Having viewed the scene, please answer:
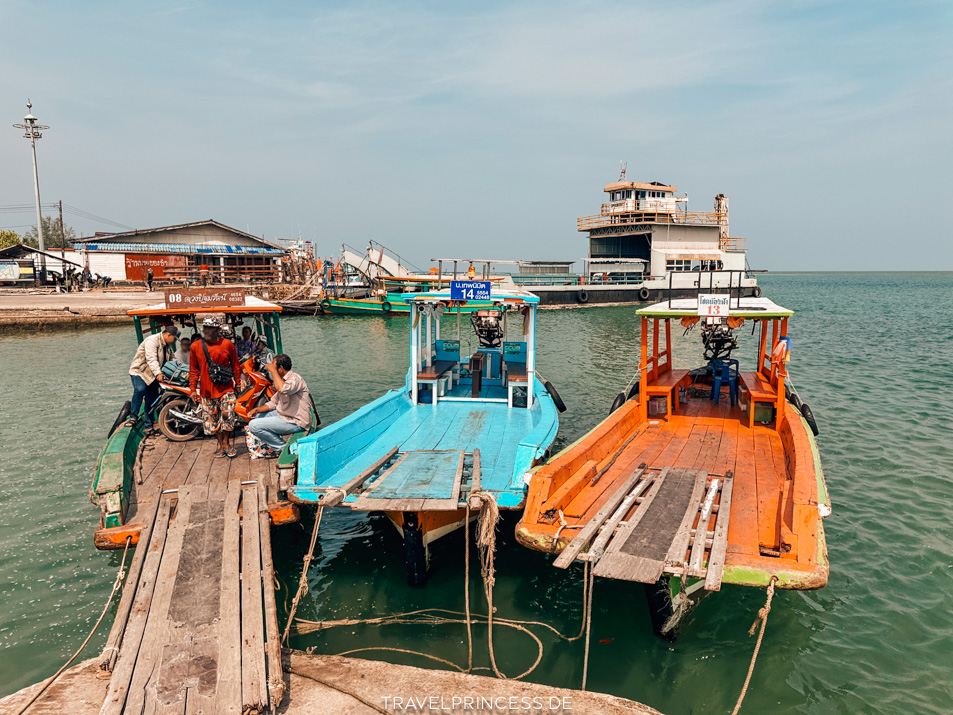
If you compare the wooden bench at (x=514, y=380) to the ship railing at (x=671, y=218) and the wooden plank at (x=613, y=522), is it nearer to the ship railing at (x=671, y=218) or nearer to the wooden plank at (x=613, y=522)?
the wooden plank at (x=613, y=522)

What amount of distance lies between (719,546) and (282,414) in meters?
5.80

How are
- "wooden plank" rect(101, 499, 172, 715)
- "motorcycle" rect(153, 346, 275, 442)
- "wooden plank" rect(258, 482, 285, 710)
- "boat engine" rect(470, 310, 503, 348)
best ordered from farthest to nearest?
"boat engine" rect(470, 310, 503, 348) → "motorcycle" rect(153, 346, 275, 442) → "wooden plank" rect(258, 482, 285, 710) → "wooden plank" rect(101, 499, 172, 715)

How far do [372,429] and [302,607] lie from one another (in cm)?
308

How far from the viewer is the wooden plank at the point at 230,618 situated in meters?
4.00

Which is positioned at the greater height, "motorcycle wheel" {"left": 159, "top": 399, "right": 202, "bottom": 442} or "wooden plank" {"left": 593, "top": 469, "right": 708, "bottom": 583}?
"motorcycle wheel" {"left": 159, "top": 399, "right": 202, "bottom": 442}

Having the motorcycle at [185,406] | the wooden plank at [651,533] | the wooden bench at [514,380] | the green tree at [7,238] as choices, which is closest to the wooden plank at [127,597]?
the motorcycle at [185,406]

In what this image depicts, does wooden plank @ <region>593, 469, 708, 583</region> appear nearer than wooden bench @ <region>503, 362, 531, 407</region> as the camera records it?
Yes

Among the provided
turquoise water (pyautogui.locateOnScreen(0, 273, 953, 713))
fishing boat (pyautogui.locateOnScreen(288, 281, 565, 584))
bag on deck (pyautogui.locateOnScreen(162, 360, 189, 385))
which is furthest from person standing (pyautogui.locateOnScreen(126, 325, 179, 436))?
fishing boat (pyautogui.locateOnScreen(288, 281, 565, 584))

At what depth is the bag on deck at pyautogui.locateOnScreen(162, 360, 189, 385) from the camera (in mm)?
9045

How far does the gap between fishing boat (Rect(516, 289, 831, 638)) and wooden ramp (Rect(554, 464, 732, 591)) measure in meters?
0.01

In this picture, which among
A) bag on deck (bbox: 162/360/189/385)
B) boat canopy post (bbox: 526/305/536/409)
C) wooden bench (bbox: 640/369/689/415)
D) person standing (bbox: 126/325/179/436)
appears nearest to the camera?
bag on deck (bbox: 162/360/189/385)

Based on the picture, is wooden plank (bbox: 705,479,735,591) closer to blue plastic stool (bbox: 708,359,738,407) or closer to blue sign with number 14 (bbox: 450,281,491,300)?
blue sign with number 14 (bbox: 450,281,491,300)

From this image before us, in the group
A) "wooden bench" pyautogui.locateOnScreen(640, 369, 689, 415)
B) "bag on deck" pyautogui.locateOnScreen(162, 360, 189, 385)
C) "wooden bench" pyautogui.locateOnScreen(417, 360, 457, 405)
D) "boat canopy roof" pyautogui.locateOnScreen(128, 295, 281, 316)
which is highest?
"boat canopy roof" pyautogui.locateOnScreen(128, 295, 281, 316)

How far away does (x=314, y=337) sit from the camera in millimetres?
30828
